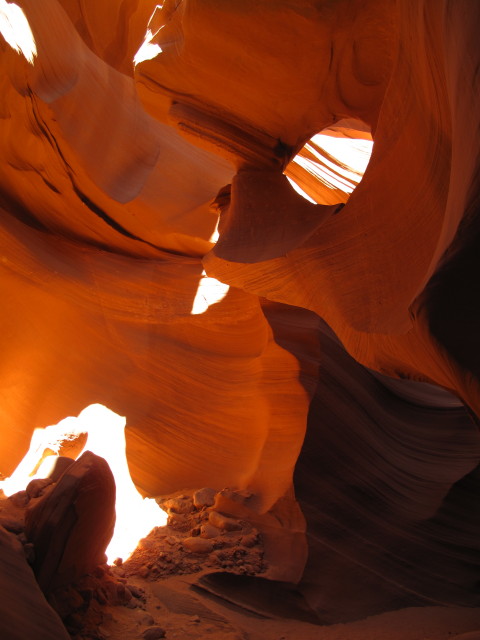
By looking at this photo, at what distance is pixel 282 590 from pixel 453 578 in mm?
914

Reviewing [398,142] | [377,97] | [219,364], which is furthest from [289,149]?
[219,364]

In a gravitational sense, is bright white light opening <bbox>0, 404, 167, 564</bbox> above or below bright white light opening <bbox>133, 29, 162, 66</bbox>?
below

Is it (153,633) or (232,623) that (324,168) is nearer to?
(232,623)

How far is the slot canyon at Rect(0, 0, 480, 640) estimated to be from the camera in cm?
202

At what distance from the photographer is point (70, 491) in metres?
2.47

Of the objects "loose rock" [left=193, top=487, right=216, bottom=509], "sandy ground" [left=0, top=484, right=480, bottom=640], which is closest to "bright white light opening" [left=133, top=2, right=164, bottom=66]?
"sandy ground" [left=0, top=484, right=480, bottom=640]

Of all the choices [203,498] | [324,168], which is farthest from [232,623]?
[324,168]

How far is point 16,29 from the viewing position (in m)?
3.30

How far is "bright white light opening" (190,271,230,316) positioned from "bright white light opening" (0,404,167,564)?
0.80 m

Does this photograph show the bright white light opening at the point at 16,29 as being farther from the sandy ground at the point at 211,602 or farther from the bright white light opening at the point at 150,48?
the sandy ground at the point at 211,602

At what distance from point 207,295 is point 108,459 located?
43.7 inches

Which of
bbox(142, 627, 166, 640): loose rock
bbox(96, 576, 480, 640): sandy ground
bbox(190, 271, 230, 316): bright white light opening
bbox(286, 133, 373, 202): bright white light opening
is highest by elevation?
bbox(286, 133, 373, 202): bright white light opening

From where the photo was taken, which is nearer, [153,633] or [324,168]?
[153,633]

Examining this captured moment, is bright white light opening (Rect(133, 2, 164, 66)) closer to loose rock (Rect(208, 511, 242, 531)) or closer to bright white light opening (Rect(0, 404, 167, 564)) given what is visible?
bright white light opening (Rect(0, 404, 167, 564))
